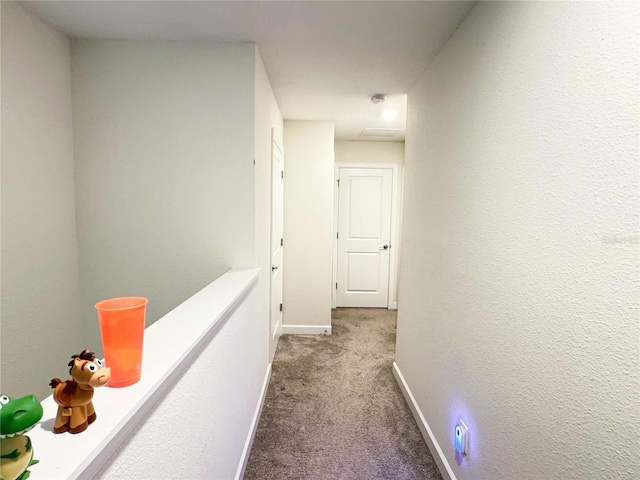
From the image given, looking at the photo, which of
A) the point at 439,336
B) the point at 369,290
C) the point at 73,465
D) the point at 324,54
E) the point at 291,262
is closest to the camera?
the point at 73,465

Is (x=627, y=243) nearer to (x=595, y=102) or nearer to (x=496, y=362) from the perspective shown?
(x=595, y=102)

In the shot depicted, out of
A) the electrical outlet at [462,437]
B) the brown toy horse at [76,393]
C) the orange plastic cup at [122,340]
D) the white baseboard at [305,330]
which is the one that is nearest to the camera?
the brown toy horse at [76,393]

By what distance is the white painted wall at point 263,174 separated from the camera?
2035 mm

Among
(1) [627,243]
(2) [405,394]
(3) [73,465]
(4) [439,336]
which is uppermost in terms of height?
(1) [627,243]

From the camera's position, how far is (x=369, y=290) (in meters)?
4.66

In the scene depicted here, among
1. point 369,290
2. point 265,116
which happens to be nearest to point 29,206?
point 265,116

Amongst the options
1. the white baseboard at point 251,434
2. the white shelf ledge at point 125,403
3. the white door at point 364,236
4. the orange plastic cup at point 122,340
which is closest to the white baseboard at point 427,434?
the white baseboard at point 251,434

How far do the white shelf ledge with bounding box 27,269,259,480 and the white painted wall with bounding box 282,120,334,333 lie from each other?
2339 millimetres

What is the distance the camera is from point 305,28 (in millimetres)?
1675

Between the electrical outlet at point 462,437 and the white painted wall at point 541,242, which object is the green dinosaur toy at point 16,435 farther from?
the electrical outlet at point 462,437

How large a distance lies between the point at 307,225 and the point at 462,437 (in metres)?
2.41

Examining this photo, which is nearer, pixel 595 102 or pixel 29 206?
pixel 595 102

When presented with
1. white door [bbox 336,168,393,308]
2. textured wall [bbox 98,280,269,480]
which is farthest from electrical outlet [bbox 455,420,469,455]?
white door [bbox 336,168,393,308]

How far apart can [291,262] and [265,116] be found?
5.50 feet
